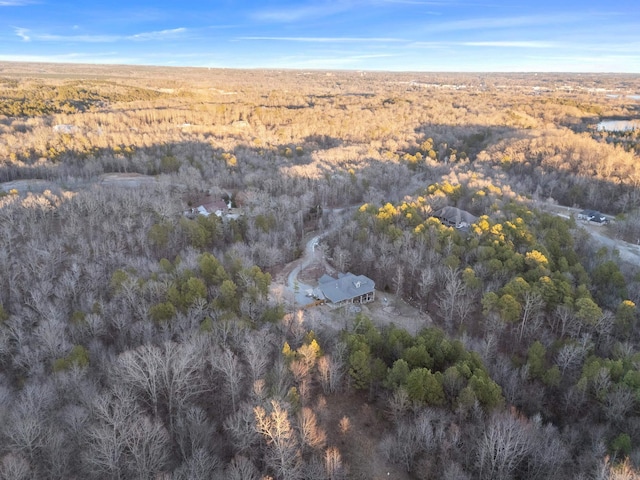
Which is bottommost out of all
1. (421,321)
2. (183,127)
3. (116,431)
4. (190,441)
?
(421,321)

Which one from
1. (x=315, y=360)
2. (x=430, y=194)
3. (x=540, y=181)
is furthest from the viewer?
(x=540, y=181)

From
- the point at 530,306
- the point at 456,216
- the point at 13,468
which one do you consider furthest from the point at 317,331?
the point at 456,216

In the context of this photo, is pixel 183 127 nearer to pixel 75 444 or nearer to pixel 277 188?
pixel 277 188

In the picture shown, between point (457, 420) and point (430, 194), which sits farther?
point (430, 194)

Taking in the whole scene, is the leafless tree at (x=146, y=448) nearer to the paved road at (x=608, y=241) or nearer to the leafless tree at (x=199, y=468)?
the leafless tree at (x=199, y=468)

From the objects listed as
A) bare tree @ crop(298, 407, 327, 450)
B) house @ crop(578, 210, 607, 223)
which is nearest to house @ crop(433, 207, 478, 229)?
house @ crop(578, 210, 607, 223)

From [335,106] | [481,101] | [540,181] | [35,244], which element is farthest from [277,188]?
[481,101]
